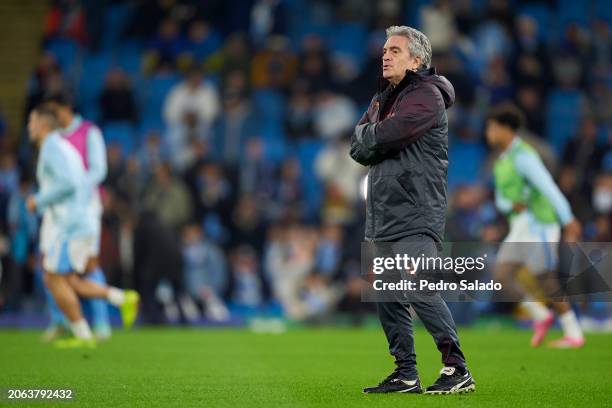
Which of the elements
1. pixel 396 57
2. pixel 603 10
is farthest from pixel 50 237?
pixel 603 10

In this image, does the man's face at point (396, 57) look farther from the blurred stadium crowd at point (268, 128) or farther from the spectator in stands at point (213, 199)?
the spectator in stands at point (213, 199)

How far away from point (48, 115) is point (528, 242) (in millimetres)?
5384

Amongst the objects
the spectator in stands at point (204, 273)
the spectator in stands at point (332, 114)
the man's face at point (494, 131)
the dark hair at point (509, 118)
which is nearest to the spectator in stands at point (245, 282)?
the spectator in stands at point (204, 273)

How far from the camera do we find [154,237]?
19594 mm

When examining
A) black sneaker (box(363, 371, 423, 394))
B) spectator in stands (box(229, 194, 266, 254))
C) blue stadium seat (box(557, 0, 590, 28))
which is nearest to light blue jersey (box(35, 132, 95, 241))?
black sneaker (box(363, 371, 423, 394))

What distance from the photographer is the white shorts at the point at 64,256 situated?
43.2 feet

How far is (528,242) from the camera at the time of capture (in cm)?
1348

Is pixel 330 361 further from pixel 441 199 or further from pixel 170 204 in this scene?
pixel 170 204

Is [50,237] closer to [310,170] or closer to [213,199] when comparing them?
[213,199]

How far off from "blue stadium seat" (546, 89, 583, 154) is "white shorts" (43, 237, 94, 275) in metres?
11.1

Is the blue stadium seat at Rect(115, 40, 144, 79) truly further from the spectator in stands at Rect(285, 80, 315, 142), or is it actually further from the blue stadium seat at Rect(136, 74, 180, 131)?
the spectator in stands at Rect(285, 80, 315, 142)

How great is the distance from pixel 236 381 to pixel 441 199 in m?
2.36

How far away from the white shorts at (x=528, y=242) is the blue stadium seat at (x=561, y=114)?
8.66 m

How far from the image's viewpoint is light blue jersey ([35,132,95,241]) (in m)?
12.8
